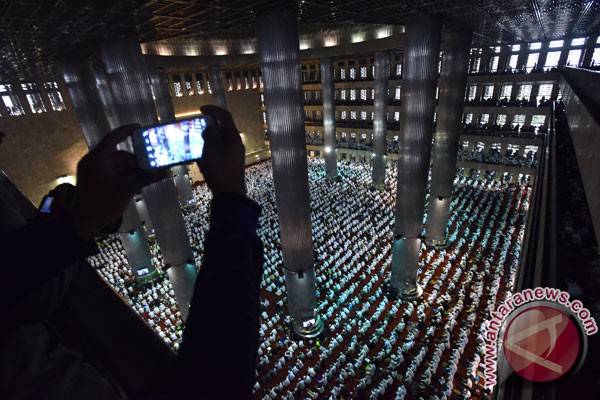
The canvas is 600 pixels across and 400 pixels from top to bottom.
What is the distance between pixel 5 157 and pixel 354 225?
73.8 ft

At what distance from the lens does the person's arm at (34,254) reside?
816 mm

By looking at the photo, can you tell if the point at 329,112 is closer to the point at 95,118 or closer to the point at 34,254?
the point at 95,118

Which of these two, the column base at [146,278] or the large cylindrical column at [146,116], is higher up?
the large cylindrical column at [146,116]

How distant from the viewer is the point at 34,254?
843mm

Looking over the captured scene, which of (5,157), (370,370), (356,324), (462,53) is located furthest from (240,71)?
(370,370)

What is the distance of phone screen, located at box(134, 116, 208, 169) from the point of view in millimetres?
2416

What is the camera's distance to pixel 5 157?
20156mm

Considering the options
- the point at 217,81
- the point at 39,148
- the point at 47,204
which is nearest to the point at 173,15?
→ the point at 47,204

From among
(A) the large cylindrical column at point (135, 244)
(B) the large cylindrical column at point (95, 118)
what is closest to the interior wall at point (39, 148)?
(B) the large cylindrical column at point (95, 118)

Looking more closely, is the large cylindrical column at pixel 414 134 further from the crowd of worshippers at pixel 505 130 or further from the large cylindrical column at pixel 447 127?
the crowd of worshippers at pixel 505 130

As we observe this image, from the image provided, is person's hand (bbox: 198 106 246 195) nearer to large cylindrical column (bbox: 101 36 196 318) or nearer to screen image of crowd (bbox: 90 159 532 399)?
screen image of crowd (bbox: 90 159 532 399)

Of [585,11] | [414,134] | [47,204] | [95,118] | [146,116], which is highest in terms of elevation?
[585,11]

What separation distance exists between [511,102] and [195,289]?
3027 centimetres

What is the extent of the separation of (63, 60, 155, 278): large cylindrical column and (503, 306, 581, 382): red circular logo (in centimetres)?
1500
